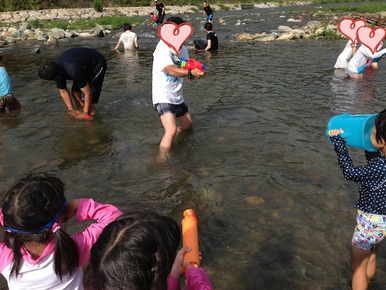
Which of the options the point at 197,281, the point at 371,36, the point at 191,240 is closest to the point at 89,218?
the point at 191,240

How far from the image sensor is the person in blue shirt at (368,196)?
2240 millimetres

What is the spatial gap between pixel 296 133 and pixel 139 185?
2.72 metres

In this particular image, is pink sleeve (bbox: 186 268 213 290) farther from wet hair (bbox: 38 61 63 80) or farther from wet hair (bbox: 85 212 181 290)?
wet hair (bbox: 38 61 63 80)

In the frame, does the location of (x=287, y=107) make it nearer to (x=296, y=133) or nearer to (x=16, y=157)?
(x=296, y=133)

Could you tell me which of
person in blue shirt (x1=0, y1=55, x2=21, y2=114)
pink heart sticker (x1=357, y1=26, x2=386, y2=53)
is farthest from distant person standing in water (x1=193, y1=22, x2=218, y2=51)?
person in blue shirt (x1=0, y1=55, x2=21, y2=114)

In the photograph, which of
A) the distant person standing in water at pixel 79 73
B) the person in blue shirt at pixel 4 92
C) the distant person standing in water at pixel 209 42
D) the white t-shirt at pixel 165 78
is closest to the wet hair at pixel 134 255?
the white t-shirt at pixel 165 78

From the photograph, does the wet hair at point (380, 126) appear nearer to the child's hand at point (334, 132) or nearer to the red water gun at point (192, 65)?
the child's hand at point (334, 132)

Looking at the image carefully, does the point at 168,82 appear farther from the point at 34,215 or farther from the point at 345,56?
the point at 345,56

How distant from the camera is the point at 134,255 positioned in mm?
1332

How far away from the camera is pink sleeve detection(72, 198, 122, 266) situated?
1938 mm

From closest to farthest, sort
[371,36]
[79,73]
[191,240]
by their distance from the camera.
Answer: [191,240] < [79,73] < [371,36]

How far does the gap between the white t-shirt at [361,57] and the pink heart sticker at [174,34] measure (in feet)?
17.4

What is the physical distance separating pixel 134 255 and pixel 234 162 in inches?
135

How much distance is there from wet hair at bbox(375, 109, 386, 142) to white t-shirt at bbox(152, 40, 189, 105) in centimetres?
291
